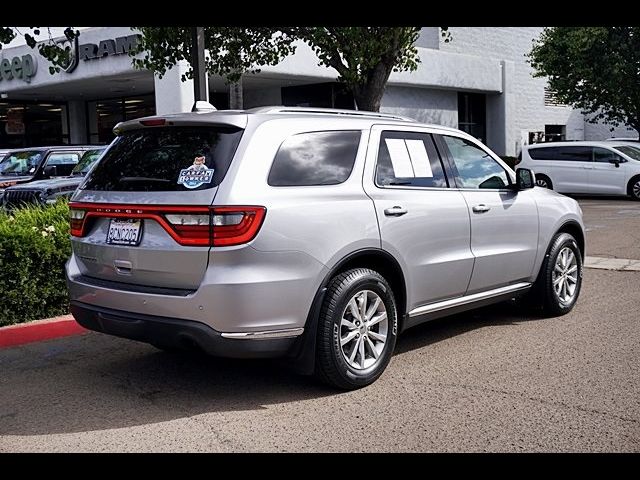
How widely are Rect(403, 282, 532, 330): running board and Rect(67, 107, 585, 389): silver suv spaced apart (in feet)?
0.08

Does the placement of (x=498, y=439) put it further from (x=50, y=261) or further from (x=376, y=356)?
(x=50, y=261)

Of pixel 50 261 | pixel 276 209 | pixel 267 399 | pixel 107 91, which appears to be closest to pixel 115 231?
pixel 276 209

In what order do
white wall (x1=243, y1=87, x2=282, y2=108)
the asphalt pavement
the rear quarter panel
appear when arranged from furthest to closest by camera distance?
white wall (x1=243, y1=87, x2=282, y2=108), the rear quarter panel, the asphalt pavement

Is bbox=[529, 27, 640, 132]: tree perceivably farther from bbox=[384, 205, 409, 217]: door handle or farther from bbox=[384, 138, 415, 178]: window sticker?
bbox=[384, 205, 409, 217]: door handle

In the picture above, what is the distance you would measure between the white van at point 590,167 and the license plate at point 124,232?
62.0ft

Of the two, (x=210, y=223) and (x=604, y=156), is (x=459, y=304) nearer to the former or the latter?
(x=210, y=223)

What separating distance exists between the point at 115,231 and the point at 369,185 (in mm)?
1723

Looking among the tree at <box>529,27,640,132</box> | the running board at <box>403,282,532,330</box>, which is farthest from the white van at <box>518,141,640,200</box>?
the running board at <box>403,282,532,330</box>

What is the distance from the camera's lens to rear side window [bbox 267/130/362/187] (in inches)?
194

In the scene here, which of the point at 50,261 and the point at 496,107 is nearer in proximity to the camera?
the point at 50,261

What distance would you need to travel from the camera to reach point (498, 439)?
4277mm
